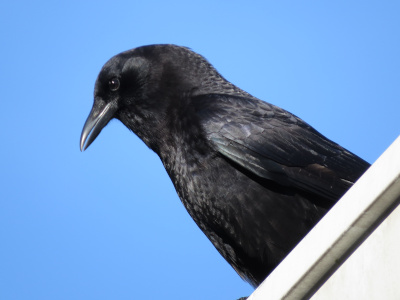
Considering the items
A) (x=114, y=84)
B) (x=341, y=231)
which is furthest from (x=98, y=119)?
(x=341, y=231)

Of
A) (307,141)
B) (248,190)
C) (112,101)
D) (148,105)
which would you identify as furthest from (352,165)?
(112,101)

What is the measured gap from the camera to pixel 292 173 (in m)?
4.64

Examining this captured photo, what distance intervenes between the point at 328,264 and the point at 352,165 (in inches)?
98.6

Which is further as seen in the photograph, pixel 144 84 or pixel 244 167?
pixel 144 84

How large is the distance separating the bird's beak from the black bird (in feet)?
1.02

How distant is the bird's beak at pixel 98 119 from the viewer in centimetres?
556

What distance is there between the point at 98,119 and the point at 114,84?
299mm

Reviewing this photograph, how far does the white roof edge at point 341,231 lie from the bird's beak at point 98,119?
3.24 meters

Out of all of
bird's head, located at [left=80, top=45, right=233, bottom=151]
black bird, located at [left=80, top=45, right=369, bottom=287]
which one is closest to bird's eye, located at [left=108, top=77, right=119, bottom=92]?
bird's head, located at [left=80, top=45, right=233, bottom=151]

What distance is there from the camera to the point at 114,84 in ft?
18.4

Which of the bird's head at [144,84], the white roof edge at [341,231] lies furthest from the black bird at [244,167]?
the white roof edge at [341,231]

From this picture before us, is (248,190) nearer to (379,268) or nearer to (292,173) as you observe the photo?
(292,173)

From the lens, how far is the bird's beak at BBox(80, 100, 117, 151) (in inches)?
219

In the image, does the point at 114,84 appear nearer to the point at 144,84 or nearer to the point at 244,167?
the point at 144,84
